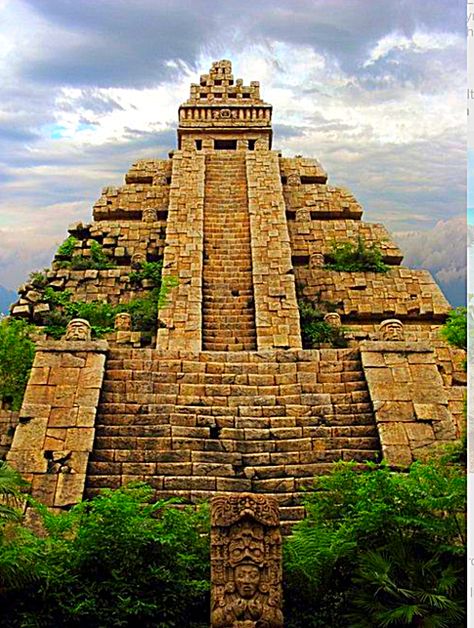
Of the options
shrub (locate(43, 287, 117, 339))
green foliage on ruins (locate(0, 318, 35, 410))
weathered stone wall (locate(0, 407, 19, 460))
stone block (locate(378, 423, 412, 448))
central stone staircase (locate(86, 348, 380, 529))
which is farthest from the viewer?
shrub (locate(43, 287, 117, 339))

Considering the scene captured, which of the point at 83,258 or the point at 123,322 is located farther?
the point at 83,258

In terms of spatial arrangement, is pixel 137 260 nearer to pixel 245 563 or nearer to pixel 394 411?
pixel 394 411

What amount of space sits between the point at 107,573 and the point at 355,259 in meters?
13.1

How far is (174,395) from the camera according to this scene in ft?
34.9

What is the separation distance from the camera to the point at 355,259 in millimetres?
18344

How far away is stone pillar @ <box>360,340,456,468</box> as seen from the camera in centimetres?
960

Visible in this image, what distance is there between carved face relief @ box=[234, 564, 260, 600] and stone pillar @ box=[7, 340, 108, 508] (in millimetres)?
3150

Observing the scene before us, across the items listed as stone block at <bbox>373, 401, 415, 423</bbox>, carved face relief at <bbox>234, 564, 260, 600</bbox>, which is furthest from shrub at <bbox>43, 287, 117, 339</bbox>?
carved face relief at <bbox>234, 564, 260, 600</bbox>

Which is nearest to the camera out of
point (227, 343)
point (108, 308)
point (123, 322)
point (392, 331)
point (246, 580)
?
point (246, 580)

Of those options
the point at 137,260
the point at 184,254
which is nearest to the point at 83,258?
the point at 137,260

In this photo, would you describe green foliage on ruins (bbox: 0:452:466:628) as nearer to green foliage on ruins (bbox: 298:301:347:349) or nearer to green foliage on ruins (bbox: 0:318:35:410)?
green foliage on ruins (bbox: 0:318:35:410)

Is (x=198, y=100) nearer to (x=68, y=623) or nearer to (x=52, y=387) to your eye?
(x=52, y=387)

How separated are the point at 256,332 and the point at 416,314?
14.7 ft

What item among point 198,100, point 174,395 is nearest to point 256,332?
point 174,395
